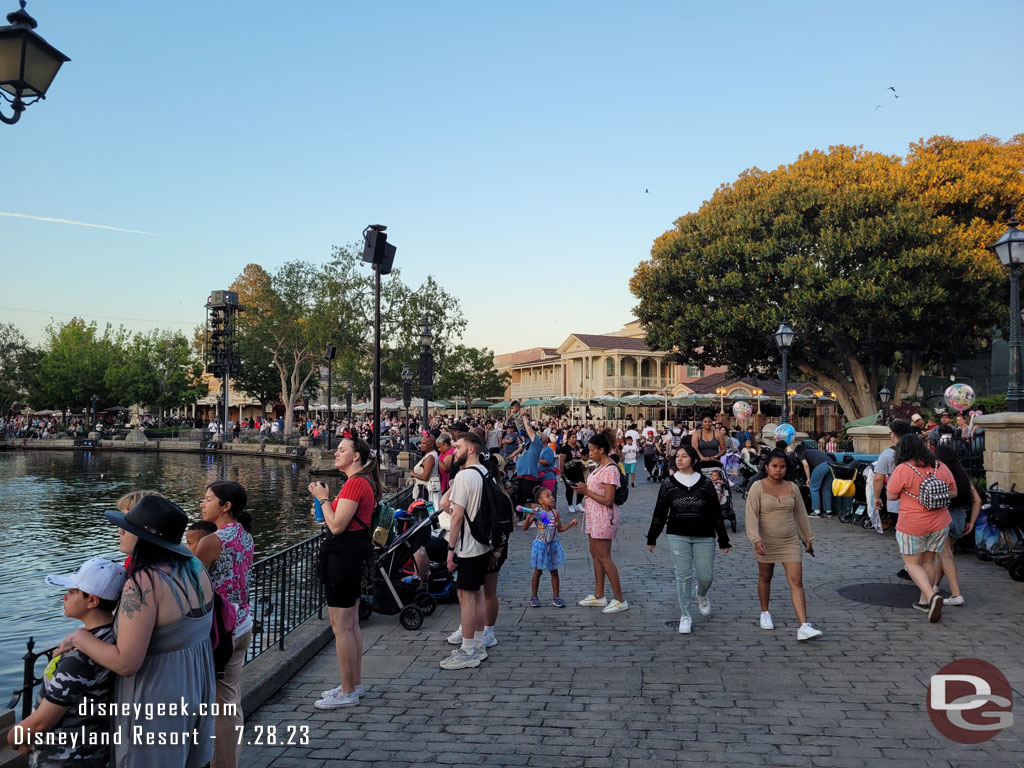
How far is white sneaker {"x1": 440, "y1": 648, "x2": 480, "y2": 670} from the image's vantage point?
5641mm

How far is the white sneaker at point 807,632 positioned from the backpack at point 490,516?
2.55m

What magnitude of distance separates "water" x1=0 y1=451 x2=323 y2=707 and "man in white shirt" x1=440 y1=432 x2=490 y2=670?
4079mm

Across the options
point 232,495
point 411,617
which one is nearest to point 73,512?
point 411,617

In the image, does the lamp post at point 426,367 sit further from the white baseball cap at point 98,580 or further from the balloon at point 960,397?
the white baseball cap at point 98,580

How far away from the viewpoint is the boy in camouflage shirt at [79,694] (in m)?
2.57

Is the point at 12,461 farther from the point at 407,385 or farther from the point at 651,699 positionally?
the point at 651,699

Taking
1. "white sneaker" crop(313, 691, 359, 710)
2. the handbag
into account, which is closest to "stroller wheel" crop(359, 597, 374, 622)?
"white sneaker" crop(313, 691, 359, 710)

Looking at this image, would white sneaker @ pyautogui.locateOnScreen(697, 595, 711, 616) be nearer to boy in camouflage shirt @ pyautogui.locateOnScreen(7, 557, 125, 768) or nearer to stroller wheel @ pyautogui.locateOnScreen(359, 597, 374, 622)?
stroller wheel @ pyautogui.locateOnScreen(359, 597, 374, 622)

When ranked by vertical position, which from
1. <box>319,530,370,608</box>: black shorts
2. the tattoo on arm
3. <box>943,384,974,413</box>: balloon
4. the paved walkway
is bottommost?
the paved walkway

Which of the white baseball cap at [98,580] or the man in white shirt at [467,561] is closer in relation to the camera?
the white baseball cap at [98,580]

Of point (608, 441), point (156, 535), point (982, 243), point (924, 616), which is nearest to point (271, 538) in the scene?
point (608, 441)

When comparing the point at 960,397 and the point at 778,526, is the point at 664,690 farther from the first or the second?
the point at 960,397

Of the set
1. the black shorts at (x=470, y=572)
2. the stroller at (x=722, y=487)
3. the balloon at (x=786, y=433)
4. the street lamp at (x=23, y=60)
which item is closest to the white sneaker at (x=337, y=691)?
the black shorts at (x=470, y=572)

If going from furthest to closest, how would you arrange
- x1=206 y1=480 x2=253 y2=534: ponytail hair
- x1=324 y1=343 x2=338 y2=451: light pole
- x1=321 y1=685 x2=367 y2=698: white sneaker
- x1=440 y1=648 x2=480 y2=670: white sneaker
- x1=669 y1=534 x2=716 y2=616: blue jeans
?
1. x1=324 y1=343 x2=338 y2=451: light pole
2. x1=669 y1=534 x2=716 y2=616: blue jeans
3. x1=440 y1=648 x2=480 y2=670: white sneaker
4. x1=321 y1=685 x2=367 y2=698: white sneaker
5. x1=206 y1=480 x2=253 y2=534: ponytail hair
